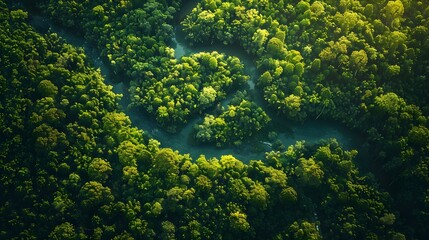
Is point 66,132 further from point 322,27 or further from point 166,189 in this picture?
point 322,27

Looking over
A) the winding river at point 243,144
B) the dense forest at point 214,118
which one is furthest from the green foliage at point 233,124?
the winding river at point 243,144

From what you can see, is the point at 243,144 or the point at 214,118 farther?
the point at 214,118

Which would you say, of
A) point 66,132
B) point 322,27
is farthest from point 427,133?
point 66,132

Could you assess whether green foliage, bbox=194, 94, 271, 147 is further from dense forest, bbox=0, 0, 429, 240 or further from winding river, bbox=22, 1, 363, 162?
winding river, bbox=22, 1, 363, 162

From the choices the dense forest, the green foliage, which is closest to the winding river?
the dense forest

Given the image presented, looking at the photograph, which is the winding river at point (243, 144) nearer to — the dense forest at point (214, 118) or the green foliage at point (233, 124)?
the dense forest at point (214, 118)

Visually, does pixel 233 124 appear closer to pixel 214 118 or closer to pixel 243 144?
pixel 214 118

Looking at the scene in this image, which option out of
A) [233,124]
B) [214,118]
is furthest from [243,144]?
[214,118]
